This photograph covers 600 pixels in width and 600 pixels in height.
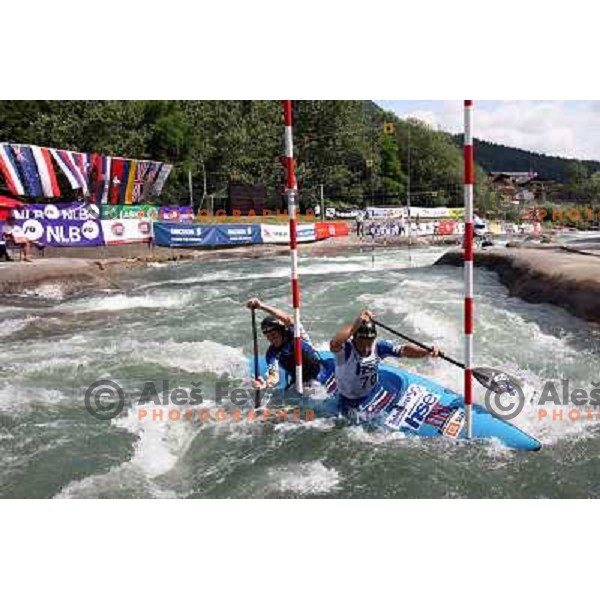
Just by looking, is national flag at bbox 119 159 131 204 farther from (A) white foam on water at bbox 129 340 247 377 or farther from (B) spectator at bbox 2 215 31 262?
(A) white foam on water at bbox 129 340 247 377

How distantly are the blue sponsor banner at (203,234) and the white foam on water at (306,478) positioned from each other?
20.9 m

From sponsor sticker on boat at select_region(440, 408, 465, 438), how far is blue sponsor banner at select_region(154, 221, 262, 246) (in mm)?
21035

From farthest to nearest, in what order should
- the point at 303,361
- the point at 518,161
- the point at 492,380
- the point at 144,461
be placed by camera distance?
1. the point at 518,161
2. the point at 303,361
3. the point at 492,380
4. the point at 144,461

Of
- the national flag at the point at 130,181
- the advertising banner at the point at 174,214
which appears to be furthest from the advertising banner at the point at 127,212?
the national flag at the point at 130,181

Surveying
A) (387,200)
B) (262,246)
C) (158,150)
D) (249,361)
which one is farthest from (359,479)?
(387,200)

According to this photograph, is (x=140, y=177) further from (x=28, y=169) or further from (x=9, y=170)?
(x=9, y=170)

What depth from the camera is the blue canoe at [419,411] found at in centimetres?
486

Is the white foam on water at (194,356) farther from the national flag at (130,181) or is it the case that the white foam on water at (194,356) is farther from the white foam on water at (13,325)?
the national flag at (130,181)

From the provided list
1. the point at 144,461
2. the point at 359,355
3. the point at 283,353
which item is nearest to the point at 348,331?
the point at 359,355

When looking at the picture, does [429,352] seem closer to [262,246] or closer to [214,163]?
[262,246]

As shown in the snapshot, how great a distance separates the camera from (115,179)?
2642 cm

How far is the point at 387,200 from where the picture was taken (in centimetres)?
5312

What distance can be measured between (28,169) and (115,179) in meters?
4.29

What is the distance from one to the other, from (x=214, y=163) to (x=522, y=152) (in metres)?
97.8
